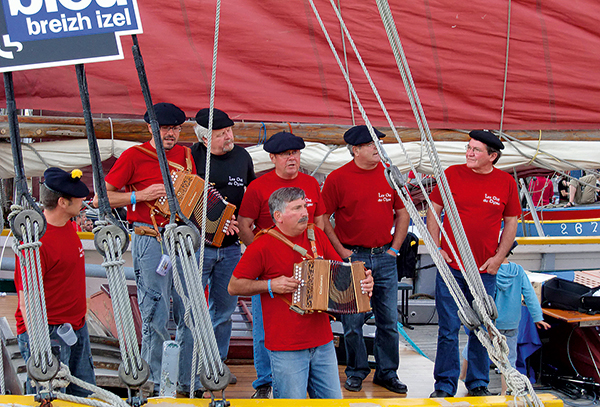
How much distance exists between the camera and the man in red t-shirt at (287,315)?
265cm

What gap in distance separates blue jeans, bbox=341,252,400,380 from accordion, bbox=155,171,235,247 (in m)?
0.92

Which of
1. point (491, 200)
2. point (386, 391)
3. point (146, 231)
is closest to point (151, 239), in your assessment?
point (146, 231)

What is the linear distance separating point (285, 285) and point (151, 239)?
105 centimetres

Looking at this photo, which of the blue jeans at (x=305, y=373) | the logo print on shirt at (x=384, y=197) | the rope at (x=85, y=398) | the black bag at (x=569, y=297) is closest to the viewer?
the rope at (x=85, y=398)

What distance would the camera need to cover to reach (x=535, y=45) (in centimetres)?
411

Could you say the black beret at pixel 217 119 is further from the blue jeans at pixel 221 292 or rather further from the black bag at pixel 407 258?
the black bag at pixel 407 258

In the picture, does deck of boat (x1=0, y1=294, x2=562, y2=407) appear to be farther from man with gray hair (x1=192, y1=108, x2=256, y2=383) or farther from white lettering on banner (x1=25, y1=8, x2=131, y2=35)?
white lettering on banner (x1=25, y1=8, x2=131, y2=35)

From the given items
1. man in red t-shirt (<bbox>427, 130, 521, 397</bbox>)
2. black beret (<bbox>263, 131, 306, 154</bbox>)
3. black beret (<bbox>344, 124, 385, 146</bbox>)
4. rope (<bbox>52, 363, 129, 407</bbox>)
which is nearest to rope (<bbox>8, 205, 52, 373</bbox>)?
rope (<bbox>52, 363, 129, 407</bbox>)

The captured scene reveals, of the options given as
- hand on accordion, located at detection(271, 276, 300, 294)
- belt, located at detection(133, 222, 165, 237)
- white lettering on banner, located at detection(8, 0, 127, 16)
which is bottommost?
hand on accordion, located at detection(271, 276, 300, 294)

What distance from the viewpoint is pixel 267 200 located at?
3.56 meters

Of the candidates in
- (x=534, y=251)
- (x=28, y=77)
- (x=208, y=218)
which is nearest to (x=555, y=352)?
(x=534, y=251)

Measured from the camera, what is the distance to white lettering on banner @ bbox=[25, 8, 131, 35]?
84.9 inches

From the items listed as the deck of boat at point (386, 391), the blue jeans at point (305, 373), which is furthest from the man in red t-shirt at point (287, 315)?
the deck of boat at point (386, 391)

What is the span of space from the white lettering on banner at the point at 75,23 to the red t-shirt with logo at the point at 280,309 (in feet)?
3.91
